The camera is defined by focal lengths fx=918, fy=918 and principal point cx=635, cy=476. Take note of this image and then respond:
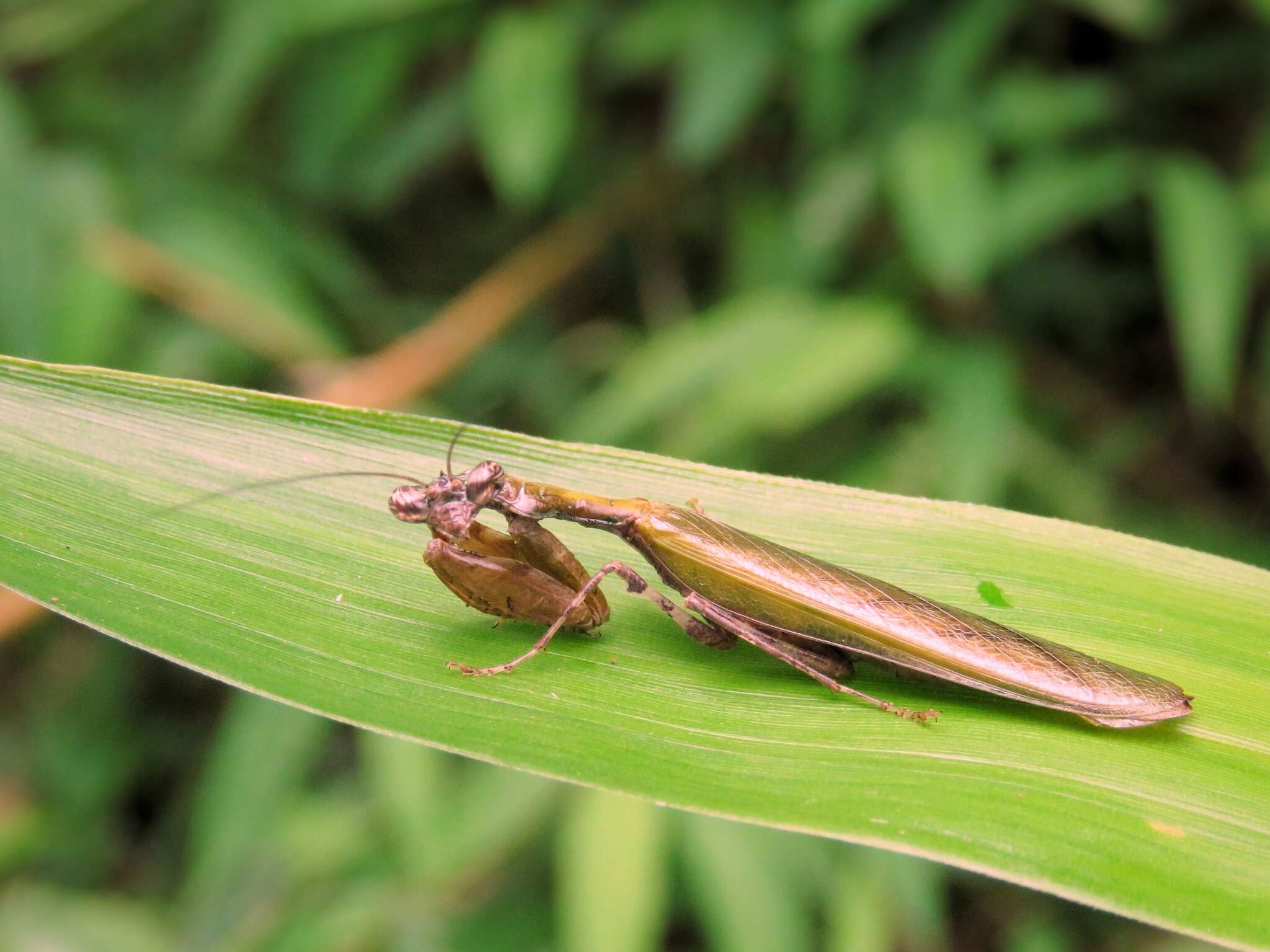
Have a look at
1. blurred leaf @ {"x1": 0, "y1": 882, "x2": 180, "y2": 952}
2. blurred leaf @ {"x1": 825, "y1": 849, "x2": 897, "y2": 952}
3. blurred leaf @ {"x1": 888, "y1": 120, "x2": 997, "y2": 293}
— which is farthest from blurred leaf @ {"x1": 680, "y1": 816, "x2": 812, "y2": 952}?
blurred leaf @ {"x1": 0, "y1": 882, "x2": 180, "y2": 952}

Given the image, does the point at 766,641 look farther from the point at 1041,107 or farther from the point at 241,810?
the point at 1041,107

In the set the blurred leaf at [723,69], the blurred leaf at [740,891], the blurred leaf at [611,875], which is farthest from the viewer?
the blurred leaf at [723,69]

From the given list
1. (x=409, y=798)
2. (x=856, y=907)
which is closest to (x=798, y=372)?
(x=856, y=907)

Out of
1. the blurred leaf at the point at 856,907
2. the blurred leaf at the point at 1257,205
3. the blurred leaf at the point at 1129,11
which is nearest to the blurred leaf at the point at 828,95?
the blurred leaf at the point at 1129,11

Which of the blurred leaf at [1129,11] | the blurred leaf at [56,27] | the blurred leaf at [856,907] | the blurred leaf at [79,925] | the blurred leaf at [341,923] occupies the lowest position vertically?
the blurred leaf at [79,925]

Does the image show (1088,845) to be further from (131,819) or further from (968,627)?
(131,819)

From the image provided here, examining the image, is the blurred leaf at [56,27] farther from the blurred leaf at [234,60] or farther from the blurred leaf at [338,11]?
the blurred leaf at [338,11]

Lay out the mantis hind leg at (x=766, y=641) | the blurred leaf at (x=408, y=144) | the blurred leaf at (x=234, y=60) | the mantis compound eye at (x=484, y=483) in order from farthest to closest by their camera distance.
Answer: the blurred leaf at (x=408, y=144), the blurred leaf at (x=234, y=60), the mantis compound eye at (x=484, y=483), the mantis hind leg at (x=766, y=641)
